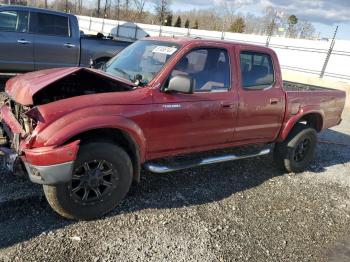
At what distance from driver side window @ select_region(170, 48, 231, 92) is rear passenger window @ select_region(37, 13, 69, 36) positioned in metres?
5.64

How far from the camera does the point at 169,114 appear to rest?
13.3 ft

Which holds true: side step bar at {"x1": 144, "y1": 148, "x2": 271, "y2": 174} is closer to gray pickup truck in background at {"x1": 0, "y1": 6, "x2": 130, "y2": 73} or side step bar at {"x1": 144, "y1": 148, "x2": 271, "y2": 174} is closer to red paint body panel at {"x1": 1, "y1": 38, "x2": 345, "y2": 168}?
red paint body panel at {"x1": 1, "y1": 38, "x2": 345, "y2": 168}

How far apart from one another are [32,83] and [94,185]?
1.21 metres

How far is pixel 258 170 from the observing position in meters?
5.86

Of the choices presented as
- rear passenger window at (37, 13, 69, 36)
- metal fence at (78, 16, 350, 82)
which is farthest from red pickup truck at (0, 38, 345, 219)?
metal fence at (78, 16, 350, 82)

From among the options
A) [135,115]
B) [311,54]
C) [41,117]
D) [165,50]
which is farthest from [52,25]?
[311,54]

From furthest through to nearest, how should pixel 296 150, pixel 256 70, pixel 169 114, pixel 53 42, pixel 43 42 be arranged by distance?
pixel 53 42 < pixel 43 42 < pixel 296 150 < pixel 256 70 < pixel 169 114

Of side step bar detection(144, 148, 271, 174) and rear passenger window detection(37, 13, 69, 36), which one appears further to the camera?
rear passenger window detection(37, 13, 69, 36)

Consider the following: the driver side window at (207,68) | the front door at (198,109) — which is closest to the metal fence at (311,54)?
the driver side window at (207,68)

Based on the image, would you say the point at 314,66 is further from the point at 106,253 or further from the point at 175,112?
the point at 106,253

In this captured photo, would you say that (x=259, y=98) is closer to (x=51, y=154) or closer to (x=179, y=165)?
(x=179, y=165)

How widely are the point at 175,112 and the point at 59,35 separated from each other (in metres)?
6.03

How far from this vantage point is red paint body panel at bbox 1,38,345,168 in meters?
3.33

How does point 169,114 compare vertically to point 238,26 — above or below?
above
